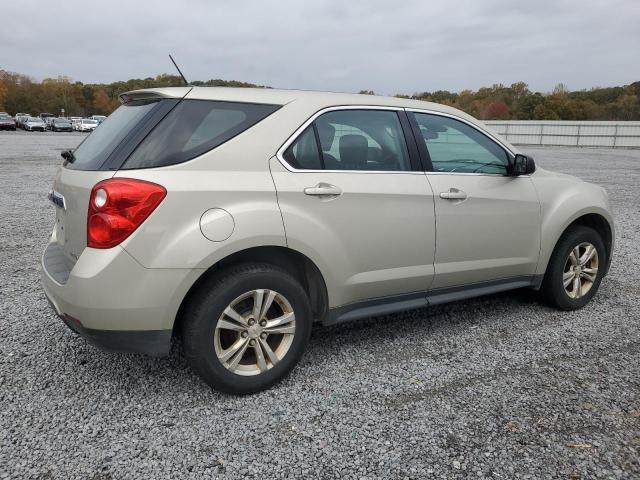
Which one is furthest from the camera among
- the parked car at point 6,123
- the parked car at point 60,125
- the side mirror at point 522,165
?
the parked car at point 60,125

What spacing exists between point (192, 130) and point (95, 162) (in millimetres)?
558

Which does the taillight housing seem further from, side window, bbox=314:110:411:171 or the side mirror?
the side mirror

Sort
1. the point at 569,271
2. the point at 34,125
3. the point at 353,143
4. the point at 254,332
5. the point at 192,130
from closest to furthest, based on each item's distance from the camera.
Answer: the point at 192,130
the point at 254,332
the point at 353,143
the point at 569,271
the point at 34,125

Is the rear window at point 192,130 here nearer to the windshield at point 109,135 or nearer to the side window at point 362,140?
the windshield at point 109,135

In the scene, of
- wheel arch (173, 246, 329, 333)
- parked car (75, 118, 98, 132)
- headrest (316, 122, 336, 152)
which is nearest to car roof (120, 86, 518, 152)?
headrest (316, 122, 336, 152)

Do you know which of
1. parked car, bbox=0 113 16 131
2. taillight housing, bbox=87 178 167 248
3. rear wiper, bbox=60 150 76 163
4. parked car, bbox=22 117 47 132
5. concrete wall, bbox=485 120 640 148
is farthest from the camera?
parked car, bbox=22 117 47 132

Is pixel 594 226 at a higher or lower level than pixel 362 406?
higher

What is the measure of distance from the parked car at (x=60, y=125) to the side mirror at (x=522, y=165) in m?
57.1

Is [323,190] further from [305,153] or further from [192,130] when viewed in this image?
[192,130]

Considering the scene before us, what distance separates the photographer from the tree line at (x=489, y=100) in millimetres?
56094

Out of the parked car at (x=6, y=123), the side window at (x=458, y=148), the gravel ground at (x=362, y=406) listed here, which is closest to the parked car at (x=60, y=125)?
the parked car at (x=6, y=123)

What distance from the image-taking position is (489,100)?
228 feet

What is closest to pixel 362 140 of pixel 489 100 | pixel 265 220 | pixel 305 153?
pixel 305 153

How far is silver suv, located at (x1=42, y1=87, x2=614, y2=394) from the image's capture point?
268cm
